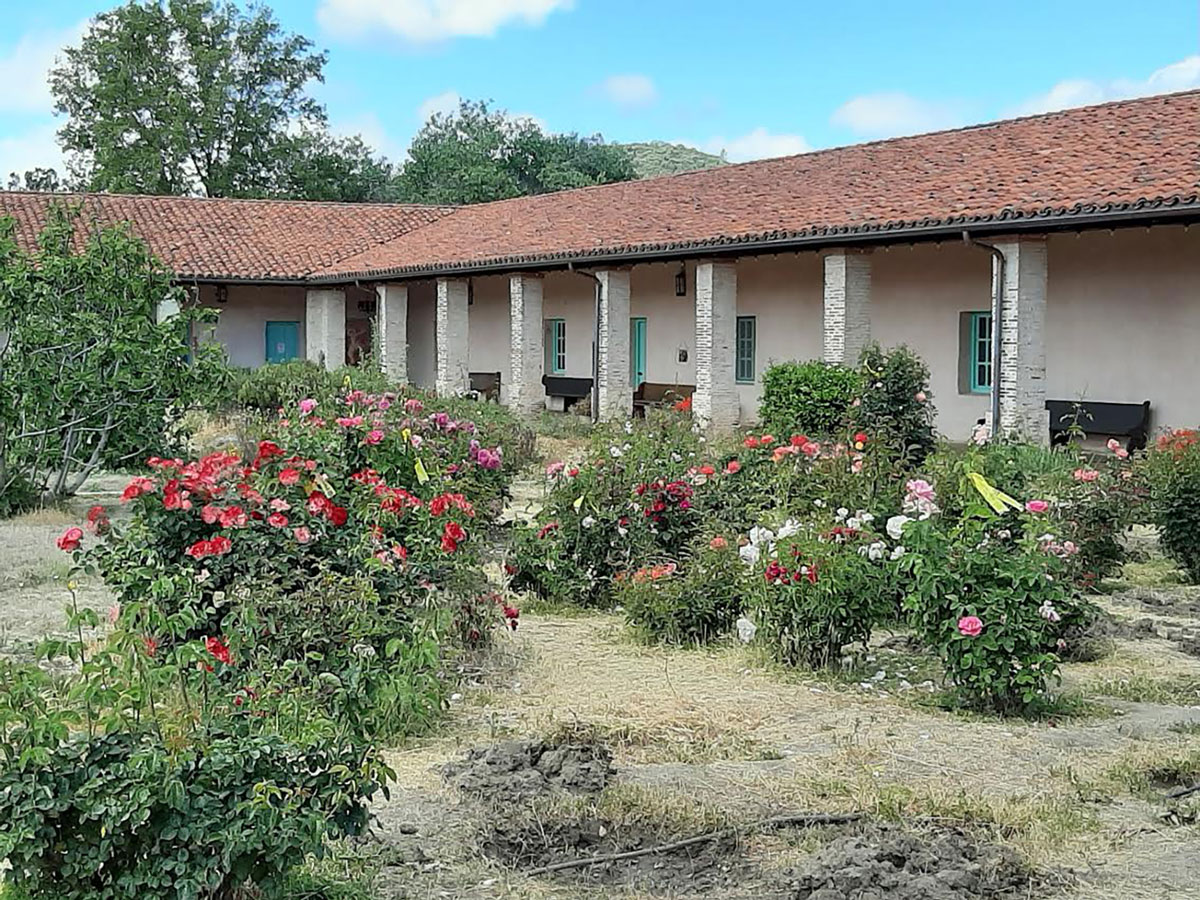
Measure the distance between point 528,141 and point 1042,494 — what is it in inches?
1587

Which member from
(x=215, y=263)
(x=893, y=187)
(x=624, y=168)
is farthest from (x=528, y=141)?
(x=893, y=187)

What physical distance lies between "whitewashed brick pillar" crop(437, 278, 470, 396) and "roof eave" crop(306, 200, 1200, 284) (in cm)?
93

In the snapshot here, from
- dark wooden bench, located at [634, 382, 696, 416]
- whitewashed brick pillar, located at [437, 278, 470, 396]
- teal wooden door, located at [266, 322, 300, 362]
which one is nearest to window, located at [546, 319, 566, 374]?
whitewashed brick pillar, located at [437, 278, 470, 396]

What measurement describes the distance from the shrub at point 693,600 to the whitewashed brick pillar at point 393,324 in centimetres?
2077

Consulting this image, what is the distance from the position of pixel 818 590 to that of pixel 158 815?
4077mm

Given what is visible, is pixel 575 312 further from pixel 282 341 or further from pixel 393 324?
pixel 282 341

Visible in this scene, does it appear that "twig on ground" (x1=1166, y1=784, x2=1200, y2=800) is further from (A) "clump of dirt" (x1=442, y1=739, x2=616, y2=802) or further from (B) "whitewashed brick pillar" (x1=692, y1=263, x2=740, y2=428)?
(B) "whitewashed brick pillar" (x1=692, y1=263, x2=740, y2=428)

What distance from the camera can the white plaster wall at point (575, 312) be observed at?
25891 millimetres

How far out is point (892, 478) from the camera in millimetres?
8273

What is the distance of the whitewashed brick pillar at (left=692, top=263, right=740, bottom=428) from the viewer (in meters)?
A: 20.9

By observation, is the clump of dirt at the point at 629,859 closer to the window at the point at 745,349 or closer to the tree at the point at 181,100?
the window at the point at 745,349

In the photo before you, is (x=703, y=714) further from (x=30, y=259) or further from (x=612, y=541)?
(x=30, y=259)

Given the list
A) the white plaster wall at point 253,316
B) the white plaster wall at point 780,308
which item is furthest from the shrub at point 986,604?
the white plaster wall at point 253,316

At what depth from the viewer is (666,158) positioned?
317 feet
